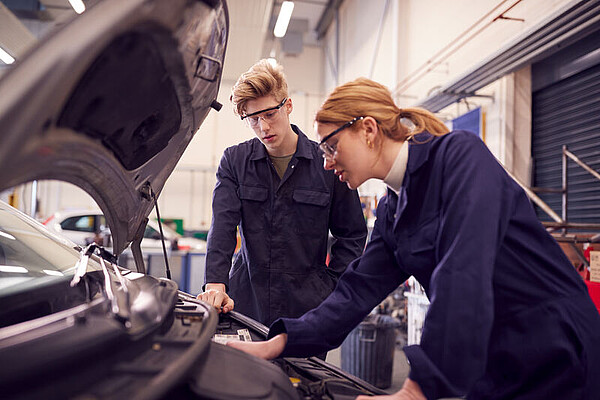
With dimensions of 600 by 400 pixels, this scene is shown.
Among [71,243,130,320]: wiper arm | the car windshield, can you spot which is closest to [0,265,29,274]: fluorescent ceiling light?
the car windshield

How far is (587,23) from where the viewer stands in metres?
2.93

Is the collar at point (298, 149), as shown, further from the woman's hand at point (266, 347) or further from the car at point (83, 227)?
the car at point (83, 227)

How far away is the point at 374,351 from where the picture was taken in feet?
10.4

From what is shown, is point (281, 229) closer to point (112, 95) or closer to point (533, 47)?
point (112, 95)

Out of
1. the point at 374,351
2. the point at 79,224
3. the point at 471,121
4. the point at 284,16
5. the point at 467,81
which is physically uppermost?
the point at 284,16

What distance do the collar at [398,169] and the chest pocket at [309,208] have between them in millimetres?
655

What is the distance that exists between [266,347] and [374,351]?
2370 mm

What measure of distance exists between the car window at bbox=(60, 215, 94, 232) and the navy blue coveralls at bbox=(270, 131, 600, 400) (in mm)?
6383

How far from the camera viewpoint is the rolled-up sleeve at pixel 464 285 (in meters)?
0.76

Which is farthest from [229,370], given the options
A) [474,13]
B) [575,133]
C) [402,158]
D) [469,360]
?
[474,13]

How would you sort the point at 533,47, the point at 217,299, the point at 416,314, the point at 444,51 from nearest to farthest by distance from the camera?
the point at 217,299 → the point at 416,314 → the point at 533,47 → the point at 444,51

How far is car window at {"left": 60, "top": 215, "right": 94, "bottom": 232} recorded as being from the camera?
629 cm

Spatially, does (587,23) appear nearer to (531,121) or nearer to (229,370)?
(531,121)

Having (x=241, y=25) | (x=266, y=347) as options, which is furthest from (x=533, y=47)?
(x=241, y=25)
